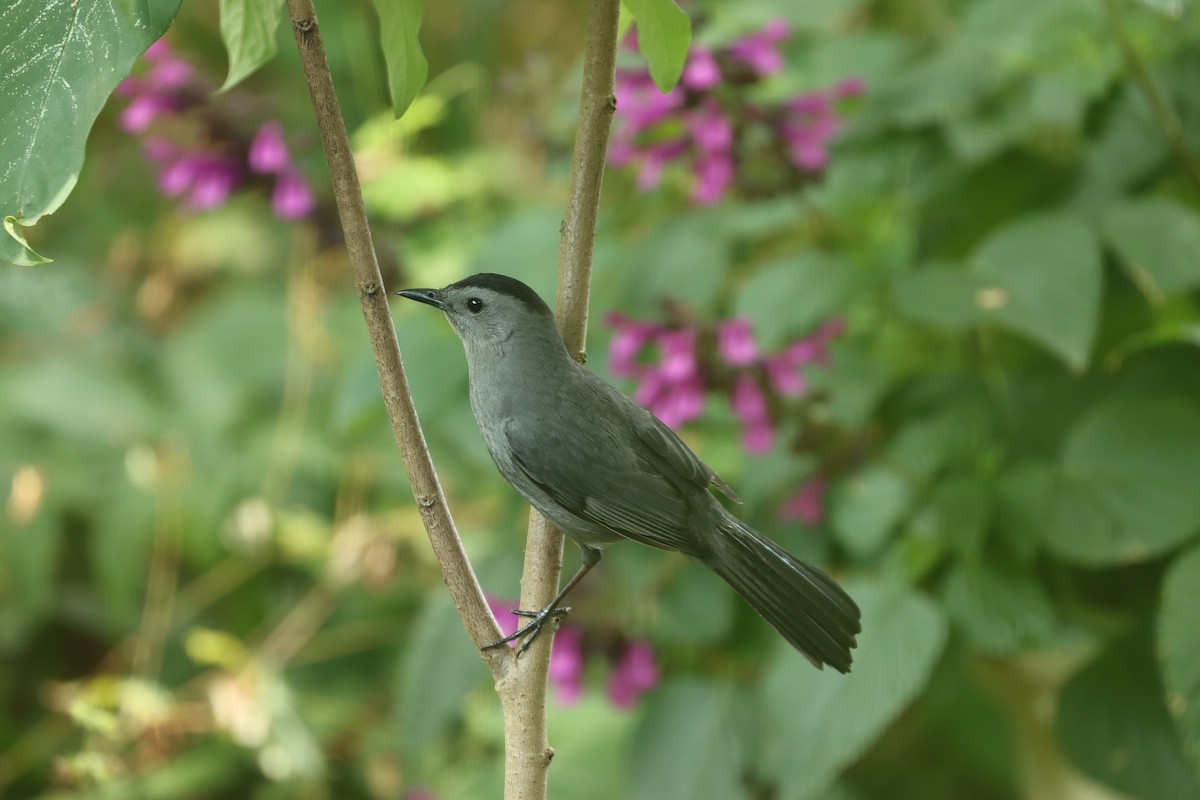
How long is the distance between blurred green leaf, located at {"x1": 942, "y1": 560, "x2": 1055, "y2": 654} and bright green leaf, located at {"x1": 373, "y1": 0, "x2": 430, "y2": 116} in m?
1.27

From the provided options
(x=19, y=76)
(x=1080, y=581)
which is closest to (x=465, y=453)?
(x=1080, y=581)

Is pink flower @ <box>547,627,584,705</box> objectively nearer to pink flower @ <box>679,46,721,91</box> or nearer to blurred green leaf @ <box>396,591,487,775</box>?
blurred green leaf @ <box>396,591,487,775</box>

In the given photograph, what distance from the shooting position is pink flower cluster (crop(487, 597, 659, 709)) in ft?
6.02

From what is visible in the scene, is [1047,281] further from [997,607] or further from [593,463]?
[593,463]

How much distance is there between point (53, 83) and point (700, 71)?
1166 mm

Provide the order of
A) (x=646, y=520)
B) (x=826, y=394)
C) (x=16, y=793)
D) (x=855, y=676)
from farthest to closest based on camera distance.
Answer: (x=16, y=793) → (x=826, y=394) → (x=855, y=676) → (x=646, y=520)

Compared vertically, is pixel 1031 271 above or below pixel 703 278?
below

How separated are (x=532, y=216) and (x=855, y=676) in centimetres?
103

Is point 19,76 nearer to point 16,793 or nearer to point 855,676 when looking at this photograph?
point 855,676

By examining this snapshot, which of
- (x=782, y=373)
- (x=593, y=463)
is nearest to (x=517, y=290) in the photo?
(x=593, y=463)

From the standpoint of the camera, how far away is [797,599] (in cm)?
113

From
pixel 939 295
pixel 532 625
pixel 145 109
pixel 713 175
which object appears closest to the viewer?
pixel 532 625

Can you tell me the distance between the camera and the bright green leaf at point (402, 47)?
88cm

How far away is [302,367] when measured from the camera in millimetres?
2697
